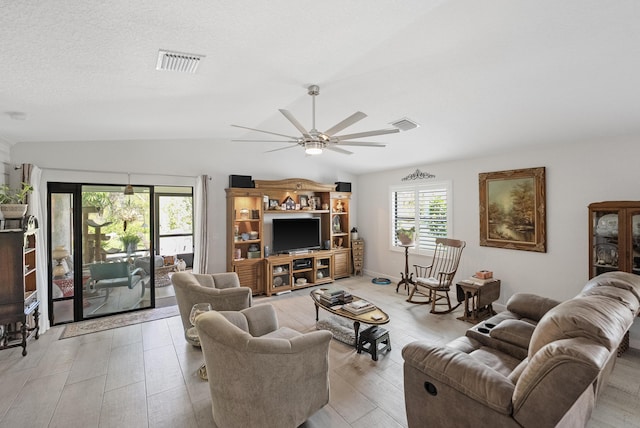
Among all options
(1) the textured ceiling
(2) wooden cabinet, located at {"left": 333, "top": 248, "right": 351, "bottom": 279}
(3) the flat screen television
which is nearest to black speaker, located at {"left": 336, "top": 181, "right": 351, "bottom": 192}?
(3) the flat screen television

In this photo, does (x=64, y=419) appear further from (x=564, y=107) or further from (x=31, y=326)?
(x=564, y=107)

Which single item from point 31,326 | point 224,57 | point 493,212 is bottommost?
point 31,326

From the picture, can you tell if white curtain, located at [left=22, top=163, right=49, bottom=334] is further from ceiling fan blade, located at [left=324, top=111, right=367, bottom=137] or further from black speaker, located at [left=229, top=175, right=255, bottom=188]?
ceiling fan blade, located at [left=324, top=111, right=367, bottom=137]

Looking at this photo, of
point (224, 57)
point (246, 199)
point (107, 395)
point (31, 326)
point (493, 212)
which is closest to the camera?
point (224, 57)

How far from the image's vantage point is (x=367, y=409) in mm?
2350

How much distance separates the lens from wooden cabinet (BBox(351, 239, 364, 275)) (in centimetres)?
684

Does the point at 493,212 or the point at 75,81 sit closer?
the point at 75,81

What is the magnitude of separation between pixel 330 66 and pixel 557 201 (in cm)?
370

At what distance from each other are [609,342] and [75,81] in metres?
3.72

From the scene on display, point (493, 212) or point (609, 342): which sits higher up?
point (493, 212)

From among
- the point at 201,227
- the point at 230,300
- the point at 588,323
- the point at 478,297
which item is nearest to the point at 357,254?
the point at 478,297

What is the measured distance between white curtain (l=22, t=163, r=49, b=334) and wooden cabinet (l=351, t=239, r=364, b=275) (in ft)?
17.8

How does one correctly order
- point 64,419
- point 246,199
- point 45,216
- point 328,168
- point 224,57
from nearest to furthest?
point 224,57, point 64,419, point 45,216, point 246,199, point 328,168

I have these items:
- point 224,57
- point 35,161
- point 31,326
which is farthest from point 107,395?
point 35,161
